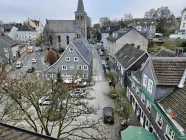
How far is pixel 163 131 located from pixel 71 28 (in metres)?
53.9

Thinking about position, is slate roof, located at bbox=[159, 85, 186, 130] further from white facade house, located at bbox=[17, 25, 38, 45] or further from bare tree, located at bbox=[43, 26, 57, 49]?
white facade house, located at bbox=[17, 25, 38, 45]

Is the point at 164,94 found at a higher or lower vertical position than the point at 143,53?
lower

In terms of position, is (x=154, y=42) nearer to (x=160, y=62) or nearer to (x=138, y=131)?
(x=160, y=62)

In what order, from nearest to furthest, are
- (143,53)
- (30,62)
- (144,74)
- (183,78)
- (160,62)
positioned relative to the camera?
(183,78) < (160,62) < (144,74) < (143,53) < (30,62)

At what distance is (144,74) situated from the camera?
1553 centimetres

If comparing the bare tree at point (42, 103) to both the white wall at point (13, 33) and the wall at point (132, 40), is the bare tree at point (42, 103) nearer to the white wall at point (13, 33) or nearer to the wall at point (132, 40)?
the wall at point (132, 40)

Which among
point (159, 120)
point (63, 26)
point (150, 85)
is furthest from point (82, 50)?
point (63, 26)

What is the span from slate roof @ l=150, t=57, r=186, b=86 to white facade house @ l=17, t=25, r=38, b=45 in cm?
→ 7774

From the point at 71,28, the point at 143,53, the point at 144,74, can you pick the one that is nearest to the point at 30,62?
the point at 71,28

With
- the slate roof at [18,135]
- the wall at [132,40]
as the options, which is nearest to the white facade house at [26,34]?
the wall at [132,40]

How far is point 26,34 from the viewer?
78000 mm

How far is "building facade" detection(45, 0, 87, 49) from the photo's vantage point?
190ft

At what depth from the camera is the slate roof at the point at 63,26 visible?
5786 centimetres

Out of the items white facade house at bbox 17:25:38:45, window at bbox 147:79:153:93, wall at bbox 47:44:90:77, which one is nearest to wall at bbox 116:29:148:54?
wall at bbox 47:44:90:77
